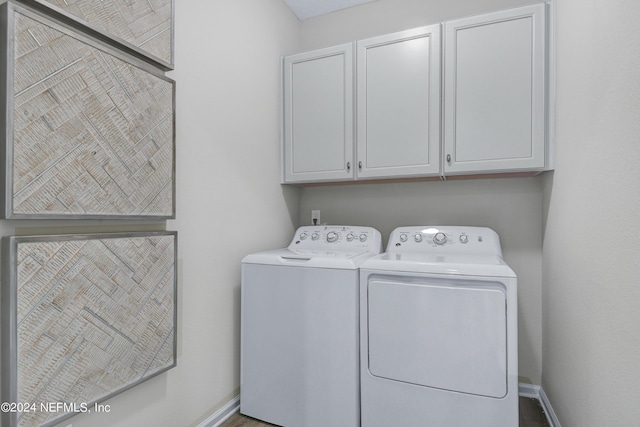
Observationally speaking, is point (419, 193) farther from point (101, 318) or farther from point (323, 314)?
point (101, 318)

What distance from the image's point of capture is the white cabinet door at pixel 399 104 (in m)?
1.94

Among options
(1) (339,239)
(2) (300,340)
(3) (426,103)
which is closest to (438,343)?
(2) (300,340)

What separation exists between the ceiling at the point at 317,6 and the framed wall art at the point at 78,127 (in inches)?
58.9

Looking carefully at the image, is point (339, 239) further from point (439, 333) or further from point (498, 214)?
point (498, 214)

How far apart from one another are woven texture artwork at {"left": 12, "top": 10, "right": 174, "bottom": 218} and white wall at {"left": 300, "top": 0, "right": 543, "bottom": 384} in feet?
4.65

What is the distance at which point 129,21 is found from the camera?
125 cm

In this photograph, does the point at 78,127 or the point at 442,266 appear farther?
the point at 442,266

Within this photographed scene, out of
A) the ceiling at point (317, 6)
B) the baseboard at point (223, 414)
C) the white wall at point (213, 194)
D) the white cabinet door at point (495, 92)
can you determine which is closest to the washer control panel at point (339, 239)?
the white wall at point (213, 194)

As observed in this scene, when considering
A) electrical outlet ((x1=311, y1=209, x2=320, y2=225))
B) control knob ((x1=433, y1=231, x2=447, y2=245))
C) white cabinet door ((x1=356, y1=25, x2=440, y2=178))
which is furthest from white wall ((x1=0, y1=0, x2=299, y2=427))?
control knob ((x1=433, y1=231, x2=447, y2=245))

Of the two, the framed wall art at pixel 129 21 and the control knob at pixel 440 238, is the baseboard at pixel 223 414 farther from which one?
the framed wall art at pixel 129 21

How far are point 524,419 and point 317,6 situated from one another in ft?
9.69

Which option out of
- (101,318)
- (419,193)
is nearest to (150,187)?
(101,318)

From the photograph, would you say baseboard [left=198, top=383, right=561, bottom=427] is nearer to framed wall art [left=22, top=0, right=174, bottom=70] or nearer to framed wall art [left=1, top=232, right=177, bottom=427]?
framed wall art [left=1, top=232, right=177, bottom=427]

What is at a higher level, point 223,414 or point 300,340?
point 300,340
